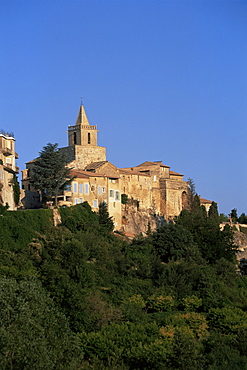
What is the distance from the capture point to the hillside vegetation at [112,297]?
34375 mm

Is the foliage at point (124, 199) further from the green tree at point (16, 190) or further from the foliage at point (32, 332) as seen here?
the foliage at point (32, 332)

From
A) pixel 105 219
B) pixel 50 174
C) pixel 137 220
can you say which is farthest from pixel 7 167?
pixel 137 220

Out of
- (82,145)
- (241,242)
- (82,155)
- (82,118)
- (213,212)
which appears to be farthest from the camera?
(241,242)

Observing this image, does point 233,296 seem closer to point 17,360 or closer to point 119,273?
point 119,273

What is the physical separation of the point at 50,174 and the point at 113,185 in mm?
7325

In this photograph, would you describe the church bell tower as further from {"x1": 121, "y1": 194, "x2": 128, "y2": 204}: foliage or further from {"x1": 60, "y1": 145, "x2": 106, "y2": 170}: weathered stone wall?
{"x1": 121, "y1": 194, "x2": 128, "y2": 204}: foliage

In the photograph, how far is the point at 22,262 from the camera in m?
42.9

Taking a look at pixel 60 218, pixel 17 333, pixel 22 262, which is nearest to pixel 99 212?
pixel 60 218

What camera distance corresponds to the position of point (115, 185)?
63.4m

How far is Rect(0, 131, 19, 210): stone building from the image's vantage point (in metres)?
51.4

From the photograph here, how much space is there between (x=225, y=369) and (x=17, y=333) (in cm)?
1129

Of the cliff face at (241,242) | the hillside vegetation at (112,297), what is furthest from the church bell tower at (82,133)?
the cliff face at (241,242)

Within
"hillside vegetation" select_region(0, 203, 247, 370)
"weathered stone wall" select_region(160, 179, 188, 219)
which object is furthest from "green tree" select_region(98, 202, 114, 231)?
"weathered stone wall" select_region(160, 179, 188, 219)

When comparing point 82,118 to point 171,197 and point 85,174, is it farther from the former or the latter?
point 85,174
